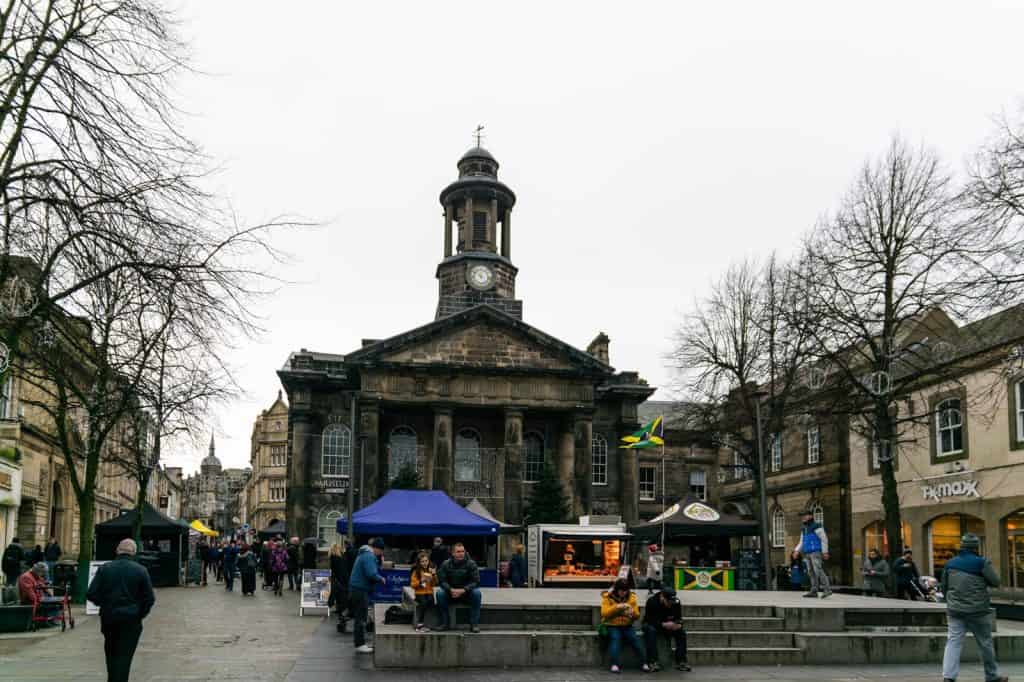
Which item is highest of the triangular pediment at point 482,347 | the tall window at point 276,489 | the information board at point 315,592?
the triangular pediment at point 482,347

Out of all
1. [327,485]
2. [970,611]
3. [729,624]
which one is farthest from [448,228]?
[970,611]

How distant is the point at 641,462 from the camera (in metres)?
61.7

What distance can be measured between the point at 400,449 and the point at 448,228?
1328 cm

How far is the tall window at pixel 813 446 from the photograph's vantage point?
45.1 metres

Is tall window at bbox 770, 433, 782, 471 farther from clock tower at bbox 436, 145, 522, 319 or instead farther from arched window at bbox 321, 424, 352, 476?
arched window at bbox 321, 424, 352, 476

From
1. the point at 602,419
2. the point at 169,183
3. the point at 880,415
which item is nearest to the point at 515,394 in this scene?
the point at 602,419

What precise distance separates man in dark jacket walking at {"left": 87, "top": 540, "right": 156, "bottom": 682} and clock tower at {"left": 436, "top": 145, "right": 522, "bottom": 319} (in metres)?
41.2

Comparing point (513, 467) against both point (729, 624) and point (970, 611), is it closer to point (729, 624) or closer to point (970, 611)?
point (729, 624)

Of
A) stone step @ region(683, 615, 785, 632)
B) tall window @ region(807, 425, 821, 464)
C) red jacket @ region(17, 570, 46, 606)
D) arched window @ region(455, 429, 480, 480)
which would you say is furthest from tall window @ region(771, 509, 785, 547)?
red jacket @ region(17, 570, 46, 606)

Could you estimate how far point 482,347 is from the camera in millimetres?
46719

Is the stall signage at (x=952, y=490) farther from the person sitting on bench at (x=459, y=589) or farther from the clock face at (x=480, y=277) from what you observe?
the clock face at (x=480, y=277)

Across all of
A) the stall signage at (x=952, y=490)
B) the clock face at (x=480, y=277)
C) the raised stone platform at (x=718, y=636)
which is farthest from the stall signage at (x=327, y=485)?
the raised stone platform at (x=718, y=636)

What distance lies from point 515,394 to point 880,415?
20.4 meters

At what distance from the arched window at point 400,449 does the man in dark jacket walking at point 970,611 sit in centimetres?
3732
